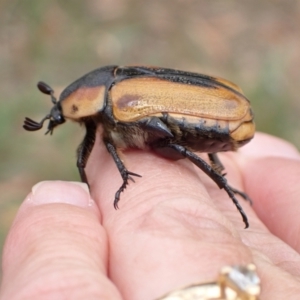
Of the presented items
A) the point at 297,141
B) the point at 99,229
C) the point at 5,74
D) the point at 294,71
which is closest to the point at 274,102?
the point at 297,141

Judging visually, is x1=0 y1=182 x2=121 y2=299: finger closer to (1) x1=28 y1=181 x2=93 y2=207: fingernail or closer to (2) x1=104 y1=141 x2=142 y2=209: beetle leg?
(1) x1=28 y1=181 x2=93 y2=207: fingernail

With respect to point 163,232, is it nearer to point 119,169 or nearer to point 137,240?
point 137,240

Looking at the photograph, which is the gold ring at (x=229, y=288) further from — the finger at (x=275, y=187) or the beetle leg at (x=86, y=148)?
the beetle leg at (x=86, y=148)

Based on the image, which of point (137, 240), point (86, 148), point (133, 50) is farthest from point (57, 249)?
point (133, 50)

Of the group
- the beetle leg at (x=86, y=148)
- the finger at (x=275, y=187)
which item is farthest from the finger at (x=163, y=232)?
the finger at (x=275, y=187)

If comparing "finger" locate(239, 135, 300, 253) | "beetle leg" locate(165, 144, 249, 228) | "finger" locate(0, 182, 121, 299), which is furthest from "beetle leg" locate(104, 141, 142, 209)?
"finger" locate(239, 135, 300, 253)

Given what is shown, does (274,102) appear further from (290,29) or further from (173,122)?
(173,122)
